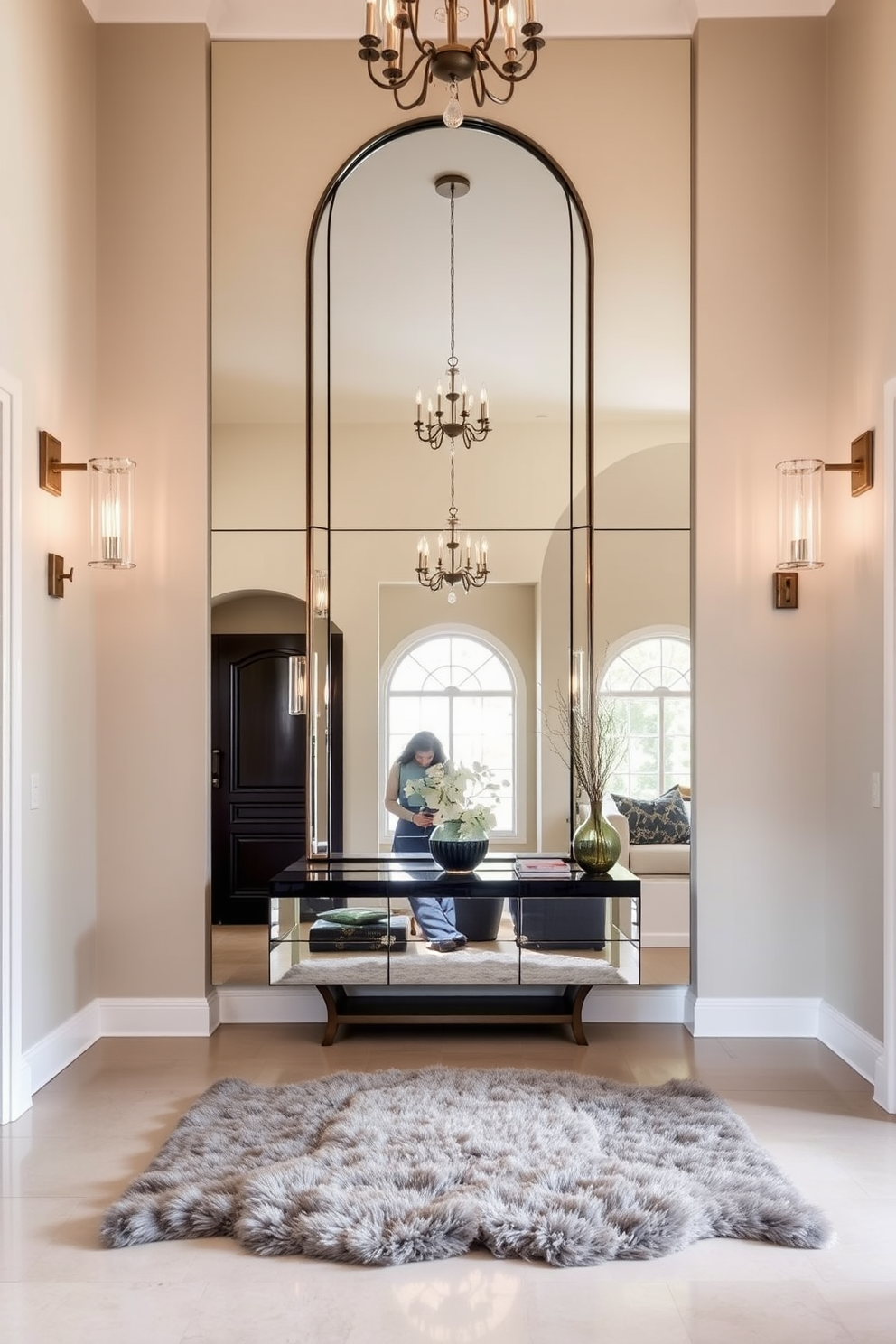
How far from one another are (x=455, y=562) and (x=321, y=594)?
0.58 metres

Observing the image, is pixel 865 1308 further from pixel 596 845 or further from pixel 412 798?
pixel 412 798

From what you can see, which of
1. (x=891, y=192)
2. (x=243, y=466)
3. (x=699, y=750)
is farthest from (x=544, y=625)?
(x=891, y=192)

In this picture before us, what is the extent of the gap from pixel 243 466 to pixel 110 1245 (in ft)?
9.43

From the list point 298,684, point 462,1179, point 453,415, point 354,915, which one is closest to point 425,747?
point 298,684

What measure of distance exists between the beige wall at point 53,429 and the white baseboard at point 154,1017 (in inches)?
5.7

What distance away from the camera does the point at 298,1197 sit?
8.63 feet

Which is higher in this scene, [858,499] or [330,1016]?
[858,499]

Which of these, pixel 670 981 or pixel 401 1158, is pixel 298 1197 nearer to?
pixel 401 1158

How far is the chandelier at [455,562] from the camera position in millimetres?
4309

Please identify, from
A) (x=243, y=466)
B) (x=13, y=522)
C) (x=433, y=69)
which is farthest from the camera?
(x=243, y=466)

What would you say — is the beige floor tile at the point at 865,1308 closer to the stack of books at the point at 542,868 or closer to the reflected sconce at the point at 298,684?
the stack of books at the point at 542,868

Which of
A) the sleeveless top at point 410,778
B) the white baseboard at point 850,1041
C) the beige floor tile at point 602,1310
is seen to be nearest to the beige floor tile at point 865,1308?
the beige floor tile at point 602,1310

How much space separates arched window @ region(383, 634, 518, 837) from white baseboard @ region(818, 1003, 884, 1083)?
4.72 feet

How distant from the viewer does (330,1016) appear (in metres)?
4.07
